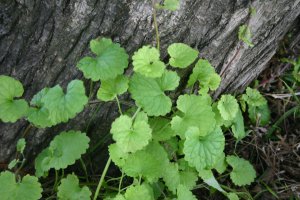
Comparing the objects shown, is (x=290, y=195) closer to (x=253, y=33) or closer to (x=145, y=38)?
(x=253, y=33)

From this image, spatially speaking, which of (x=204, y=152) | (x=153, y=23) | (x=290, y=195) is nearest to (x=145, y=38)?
(x=153, y=23)

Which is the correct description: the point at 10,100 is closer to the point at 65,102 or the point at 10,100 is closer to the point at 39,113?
the point at 39,113

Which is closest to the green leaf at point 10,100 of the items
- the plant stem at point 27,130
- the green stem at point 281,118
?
the plant stem at point 27,130

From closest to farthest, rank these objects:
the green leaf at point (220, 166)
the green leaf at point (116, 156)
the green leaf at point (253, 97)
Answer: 1. the green leaf at point (116, 156)
2. the green leaf at point (220, 166)
3. the green leaf at point (253, 97)

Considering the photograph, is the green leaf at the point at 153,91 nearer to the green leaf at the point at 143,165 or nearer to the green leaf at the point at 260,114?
the green leaf at the point at 143,165

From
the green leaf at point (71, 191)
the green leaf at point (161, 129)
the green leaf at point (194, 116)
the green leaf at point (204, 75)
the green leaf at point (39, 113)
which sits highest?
the green leaf at point (204, 75)

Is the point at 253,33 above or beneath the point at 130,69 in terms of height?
above

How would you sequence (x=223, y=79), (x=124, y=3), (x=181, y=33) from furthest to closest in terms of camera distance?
(x=223, y=79)
(x=181, y=33)
(x=124, y=3)

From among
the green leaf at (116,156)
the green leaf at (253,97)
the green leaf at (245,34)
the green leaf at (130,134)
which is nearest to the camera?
the green leaf at (130,134)

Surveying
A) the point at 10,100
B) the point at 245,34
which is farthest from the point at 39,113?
the point at 245,34

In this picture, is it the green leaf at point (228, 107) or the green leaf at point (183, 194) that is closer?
the green leaf at point (183, 194)
